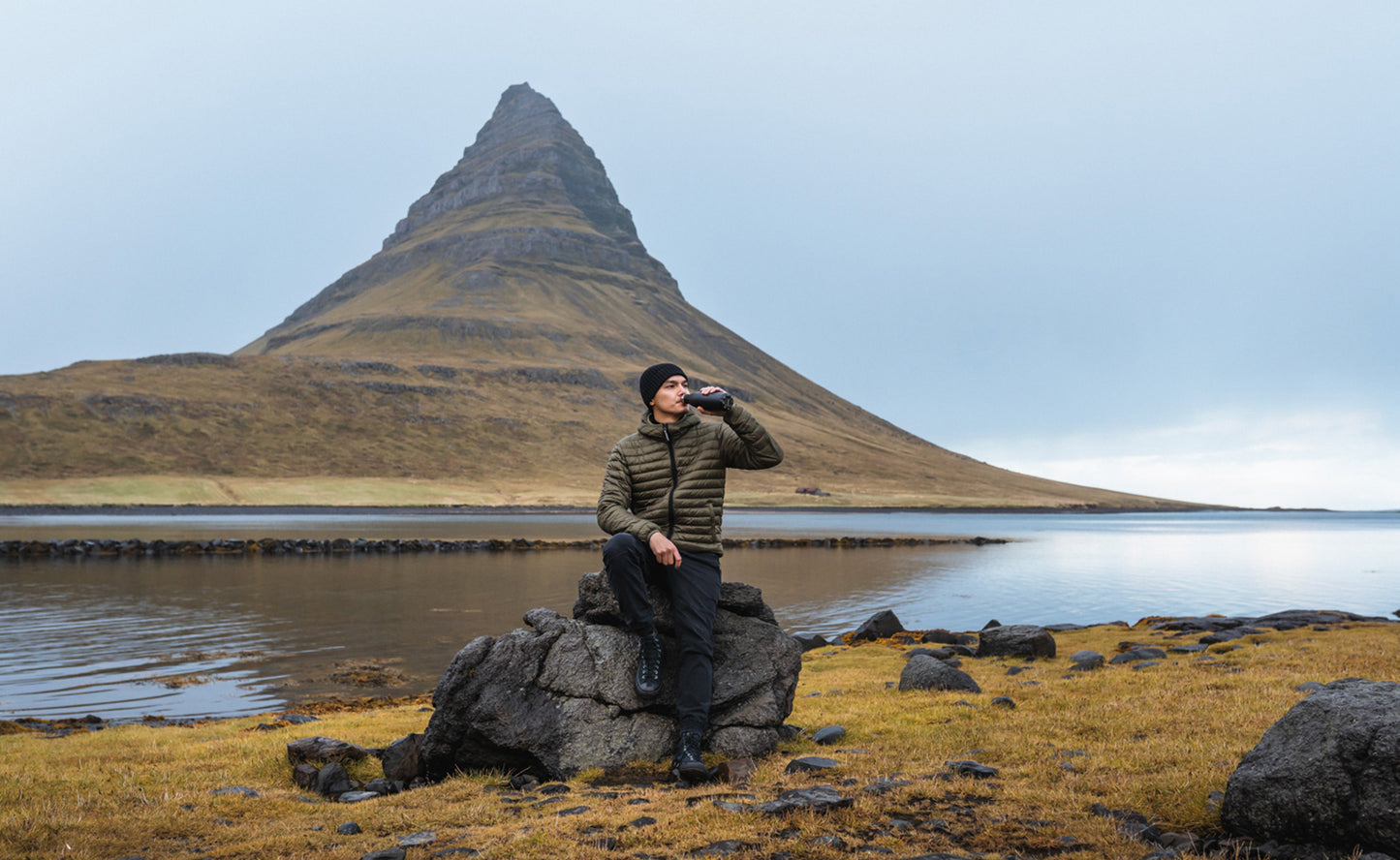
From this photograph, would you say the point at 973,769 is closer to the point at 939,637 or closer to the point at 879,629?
the point at 939,637

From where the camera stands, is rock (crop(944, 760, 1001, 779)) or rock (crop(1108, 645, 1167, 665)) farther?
rock (crop(1108, 645, 1167, 665))

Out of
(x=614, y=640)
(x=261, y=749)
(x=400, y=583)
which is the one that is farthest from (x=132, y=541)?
(x=614, y=640)

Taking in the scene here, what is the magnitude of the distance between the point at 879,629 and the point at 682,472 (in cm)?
1775

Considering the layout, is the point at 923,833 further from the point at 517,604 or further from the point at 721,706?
the point at 517,604

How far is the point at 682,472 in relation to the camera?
9539 millimetres

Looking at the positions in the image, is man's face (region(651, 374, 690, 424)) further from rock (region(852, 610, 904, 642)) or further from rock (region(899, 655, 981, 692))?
rock (region(852, 610, 904, 642))

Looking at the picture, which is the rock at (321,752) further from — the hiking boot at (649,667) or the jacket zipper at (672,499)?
the jacket zipper at (672,499)

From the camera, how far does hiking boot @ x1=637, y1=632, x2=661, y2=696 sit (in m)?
9.63

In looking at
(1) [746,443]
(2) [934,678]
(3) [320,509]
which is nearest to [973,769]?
(1) [746,443]

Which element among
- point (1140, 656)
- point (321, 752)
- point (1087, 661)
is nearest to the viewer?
point (321, 752)

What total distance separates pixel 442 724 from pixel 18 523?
88.8 meters

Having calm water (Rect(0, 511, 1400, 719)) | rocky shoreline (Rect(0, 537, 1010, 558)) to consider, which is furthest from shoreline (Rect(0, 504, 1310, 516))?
rocky shoreline (Rect(0, 537, 1010, 558))

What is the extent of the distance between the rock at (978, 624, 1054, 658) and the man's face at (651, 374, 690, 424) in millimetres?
12948

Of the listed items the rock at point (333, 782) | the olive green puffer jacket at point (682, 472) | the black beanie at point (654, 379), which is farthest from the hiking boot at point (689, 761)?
the black beanie at point (654, 379)
